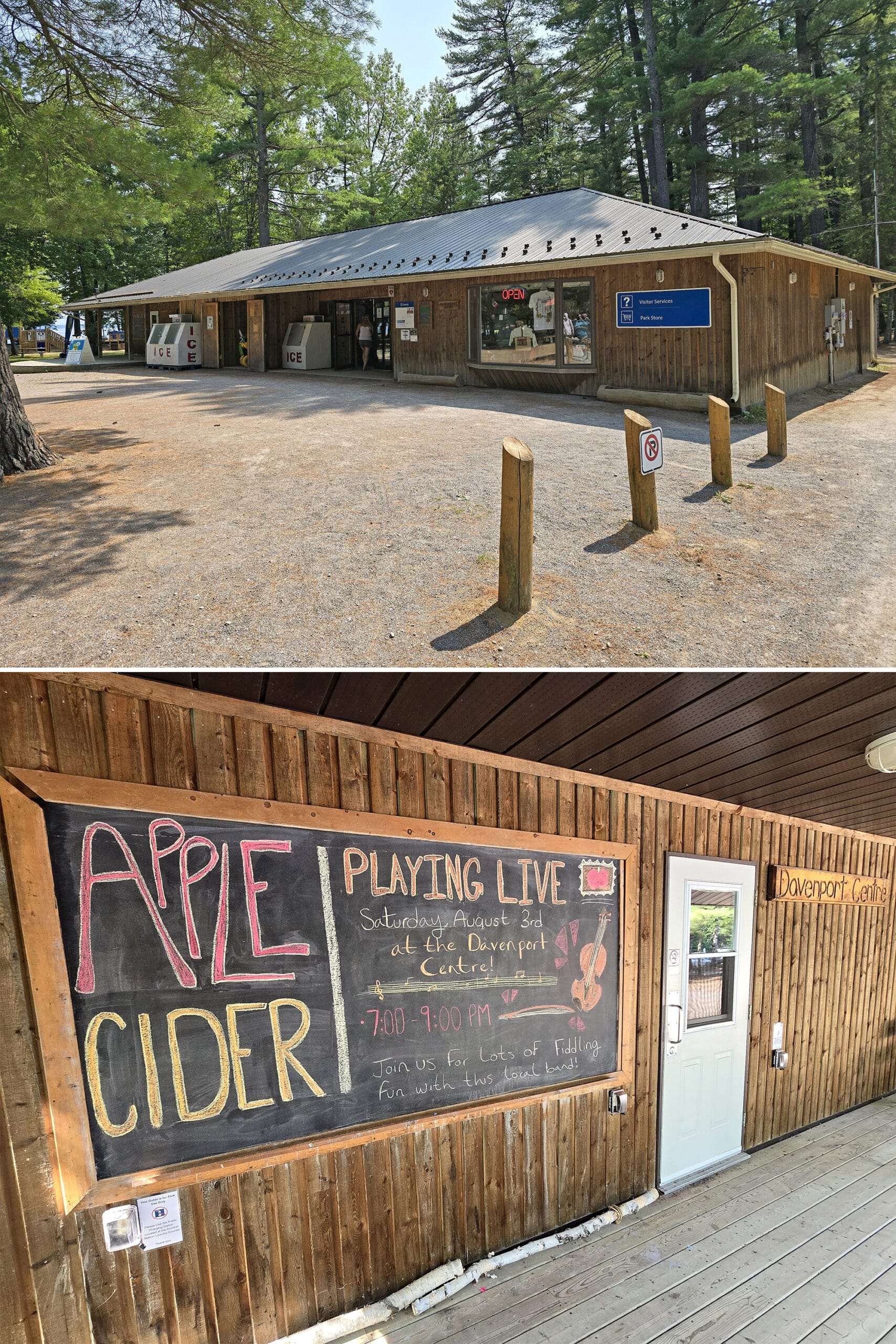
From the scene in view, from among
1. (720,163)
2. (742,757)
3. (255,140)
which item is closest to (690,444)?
(742,757)

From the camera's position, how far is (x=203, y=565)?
19.7 feet

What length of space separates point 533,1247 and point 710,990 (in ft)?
6.23

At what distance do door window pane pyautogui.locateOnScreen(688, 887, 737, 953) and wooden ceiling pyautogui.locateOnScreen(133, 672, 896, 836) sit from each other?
115 cm

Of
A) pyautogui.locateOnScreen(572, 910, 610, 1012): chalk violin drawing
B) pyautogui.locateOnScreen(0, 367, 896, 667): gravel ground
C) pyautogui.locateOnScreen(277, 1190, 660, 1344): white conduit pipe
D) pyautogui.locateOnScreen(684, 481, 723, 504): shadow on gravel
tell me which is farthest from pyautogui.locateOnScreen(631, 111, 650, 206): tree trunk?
pyautogui.locateOnScreen(277, 1190, 660, 1344): white conduit pipe

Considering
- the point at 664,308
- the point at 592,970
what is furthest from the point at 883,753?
the point at 664,308

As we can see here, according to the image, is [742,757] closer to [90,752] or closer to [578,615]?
[578,615]

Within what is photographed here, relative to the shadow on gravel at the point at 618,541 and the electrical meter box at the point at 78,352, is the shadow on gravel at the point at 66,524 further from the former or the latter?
the electrical meter box at the point at 78,352

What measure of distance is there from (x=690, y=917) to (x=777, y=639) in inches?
69.0

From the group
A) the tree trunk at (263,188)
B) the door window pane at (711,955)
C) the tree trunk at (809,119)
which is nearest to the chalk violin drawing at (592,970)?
the door window pane at (711,955)

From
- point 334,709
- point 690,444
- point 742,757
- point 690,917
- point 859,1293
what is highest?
point 690,444

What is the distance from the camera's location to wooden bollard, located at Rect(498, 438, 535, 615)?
5.02 m

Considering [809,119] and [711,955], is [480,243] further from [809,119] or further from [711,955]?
[809,119]

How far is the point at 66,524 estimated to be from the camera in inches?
265

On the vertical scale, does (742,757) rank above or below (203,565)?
below
